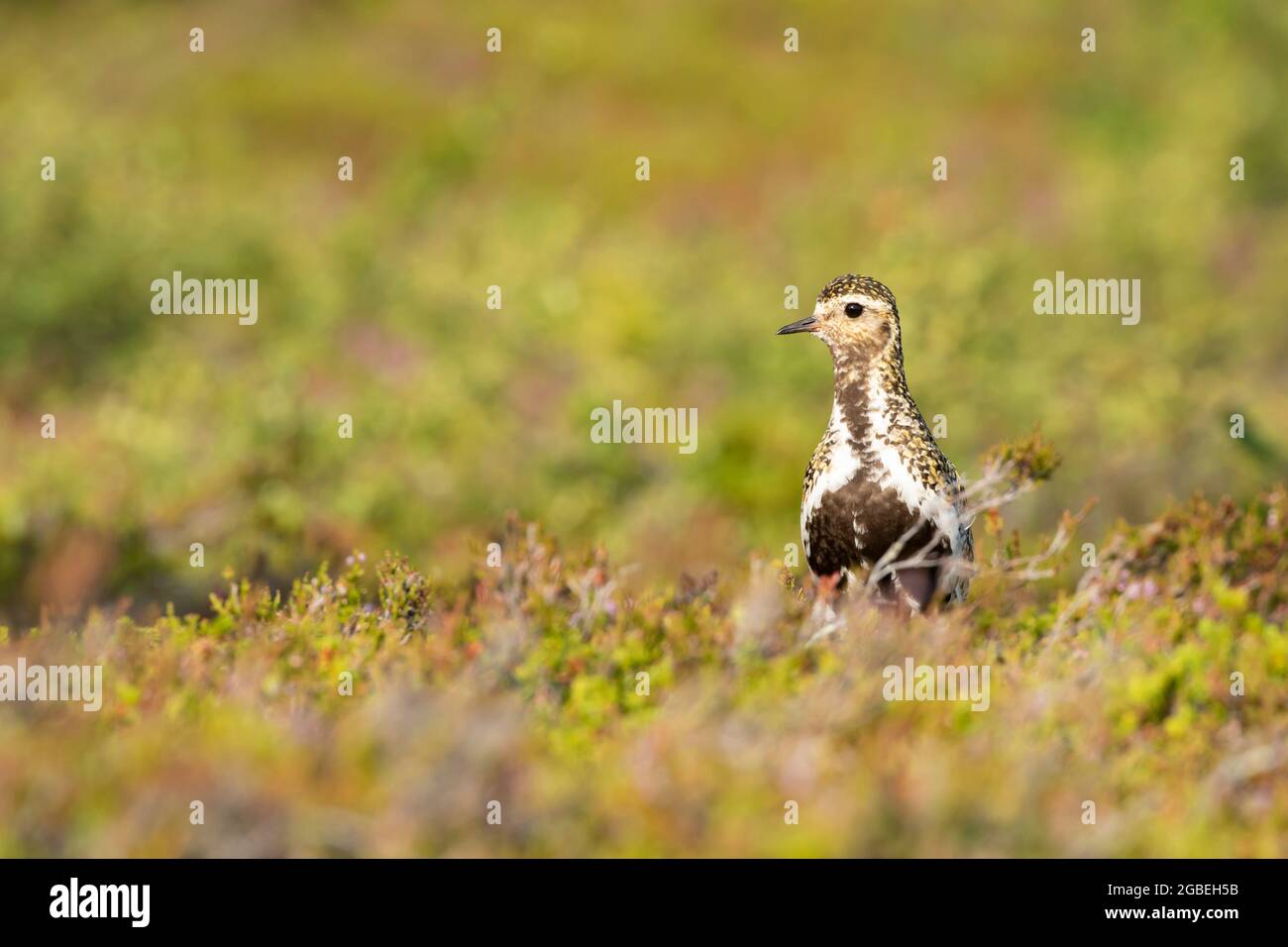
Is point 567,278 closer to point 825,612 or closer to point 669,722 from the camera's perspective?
point 825,612

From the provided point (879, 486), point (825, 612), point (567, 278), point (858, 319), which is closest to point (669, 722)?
point (825, 612)

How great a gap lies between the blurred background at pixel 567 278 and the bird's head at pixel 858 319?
228 cm

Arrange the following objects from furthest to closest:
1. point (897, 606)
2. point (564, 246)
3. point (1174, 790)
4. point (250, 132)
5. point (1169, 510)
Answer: point (250, 132), point (564, 246), point (1169, 510), point (897, 606), point (1174, 790)

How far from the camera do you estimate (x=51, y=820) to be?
15.6 feet

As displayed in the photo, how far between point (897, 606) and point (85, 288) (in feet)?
45.1

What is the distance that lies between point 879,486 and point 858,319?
999 millimetres

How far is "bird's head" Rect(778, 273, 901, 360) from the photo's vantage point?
722 centimetres

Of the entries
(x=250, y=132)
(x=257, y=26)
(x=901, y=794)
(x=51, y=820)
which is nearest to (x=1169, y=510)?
(x=901, y=794)

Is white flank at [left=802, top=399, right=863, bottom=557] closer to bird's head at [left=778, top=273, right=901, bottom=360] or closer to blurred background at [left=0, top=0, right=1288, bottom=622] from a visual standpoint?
bird's head at [left=778, top=273, right=901, bottom=360]

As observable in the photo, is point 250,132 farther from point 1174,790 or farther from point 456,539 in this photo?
point 1174,790

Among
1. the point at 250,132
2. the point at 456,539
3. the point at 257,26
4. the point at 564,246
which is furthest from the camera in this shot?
the point at 257,26

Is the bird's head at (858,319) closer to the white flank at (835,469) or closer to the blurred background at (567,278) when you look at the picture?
the white flank at (835,469)

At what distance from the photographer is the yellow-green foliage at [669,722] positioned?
4719mm

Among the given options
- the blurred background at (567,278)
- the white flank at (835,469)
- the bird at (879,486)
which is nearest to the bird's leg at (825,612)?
the bird at (879,486)
